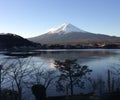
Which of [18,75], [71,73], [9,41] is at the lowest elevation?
[18,75]

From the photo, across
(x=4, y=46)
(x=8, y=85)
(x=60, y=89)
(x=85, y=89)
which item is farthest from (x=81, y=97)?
(x=4, y=46)

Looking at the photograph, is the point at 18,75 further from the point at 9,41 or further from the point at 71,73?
the point at 9,41

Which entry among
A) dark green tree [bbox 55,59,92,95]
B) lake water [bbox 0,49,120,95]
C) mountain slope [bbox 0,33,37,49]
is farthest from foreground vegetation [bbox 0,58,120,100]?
mountain slope [bbox 0,33,37,49]

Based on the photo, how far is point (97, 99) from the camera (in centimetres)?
1234

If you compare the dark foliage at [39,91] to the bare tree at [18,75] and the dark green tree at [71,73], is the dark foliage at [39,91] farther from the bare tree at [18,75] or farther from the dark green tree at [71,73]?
the dark green tree at [71,73]

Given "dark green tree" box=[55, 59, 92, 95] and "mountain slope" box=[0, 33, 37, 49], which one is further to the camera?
"mountain slope" box=[0, 33, 37, 49]

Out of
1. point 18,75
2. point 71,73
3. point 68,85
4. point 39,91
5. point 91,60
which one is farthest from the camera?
point 91,60

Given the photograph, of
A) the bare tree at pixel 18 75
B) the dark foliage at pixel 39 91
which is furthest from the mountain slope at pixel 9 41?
the dark foliage at pixel 39 91

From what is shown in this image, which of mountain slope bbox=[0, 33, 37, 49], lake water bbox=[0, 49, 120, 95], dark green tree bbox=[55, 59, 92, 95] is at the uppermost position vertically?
mountain slope bbox=[0, 33, 37, 49]

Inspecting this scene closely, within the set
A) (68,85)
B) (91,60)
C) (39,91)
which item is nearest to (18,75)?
(68,85)

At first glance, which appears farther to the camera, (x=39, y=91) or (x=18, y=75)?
(x=18, y=75)

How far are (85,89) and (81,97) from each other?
171 inches

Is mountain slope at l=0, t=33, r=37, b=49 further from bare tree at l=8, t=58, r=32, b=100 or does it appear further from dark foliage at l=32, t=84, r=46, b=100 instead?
dark foliage at l=32, t=84, r=46, b=100

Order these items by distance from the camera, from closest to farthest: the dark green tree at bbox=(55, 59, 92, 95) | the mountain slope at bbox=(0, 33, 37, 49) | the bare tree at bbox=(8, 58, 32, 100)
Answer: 1. the bare tree at bbox=(8, 58, 32, 100)
2. the dark green tree at bbox=(55, 59, 92, 95)
3. the mountain slope at bbox=(0, 33, 37, 49)
